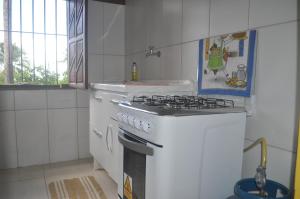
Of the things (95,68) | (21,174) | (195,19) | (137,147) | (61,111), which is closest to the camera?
(137,147)

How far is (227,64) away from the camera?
1.46 m

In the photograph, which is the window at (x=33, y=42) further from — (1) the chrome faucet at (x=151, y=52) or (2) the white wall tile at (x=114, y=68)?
(1) the chrome faucet at (x=151, y=52)

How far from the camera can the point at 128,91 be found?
1542mm

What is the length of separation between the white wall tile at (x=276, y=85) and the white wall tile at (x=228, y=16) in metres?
0.15

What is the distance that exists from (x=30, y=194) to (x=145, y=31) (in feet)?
5.79

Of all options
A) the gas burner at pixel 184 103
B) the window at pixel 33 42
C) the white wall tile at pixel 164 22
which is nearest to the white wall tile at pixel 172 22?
the white wall tile at pixel 164 22

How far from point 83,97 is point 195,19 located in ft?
5.32

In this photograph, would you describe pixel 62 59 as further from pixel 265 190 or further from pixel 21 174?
pixel 265 190

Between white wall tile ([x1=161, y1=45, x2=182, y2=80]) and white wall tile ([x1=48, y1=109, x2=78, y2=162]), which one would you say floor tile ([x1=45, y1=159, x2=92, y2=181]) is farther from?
white wall tile ([x1=161, y1=45, x2=182, y2=80])

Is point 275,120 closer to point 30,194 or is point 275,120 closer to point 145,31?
point 145,31

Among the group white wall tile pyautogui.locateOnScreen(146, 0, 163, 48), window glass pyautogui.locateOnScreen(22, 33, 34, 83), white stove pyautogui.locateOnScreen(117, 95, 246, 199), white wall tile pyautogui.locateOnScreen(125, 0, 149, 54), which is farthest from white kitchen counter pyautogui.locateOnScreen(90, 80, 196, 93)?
window glass pyautogui.locateOnScreen(22, 33, 34, 83)

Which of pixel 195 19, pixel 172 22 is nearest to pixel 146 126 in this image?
pixel 195 19

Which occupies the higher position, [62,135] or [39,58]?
[39,58]

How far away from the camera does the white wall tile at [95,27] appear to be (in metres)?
2.79
